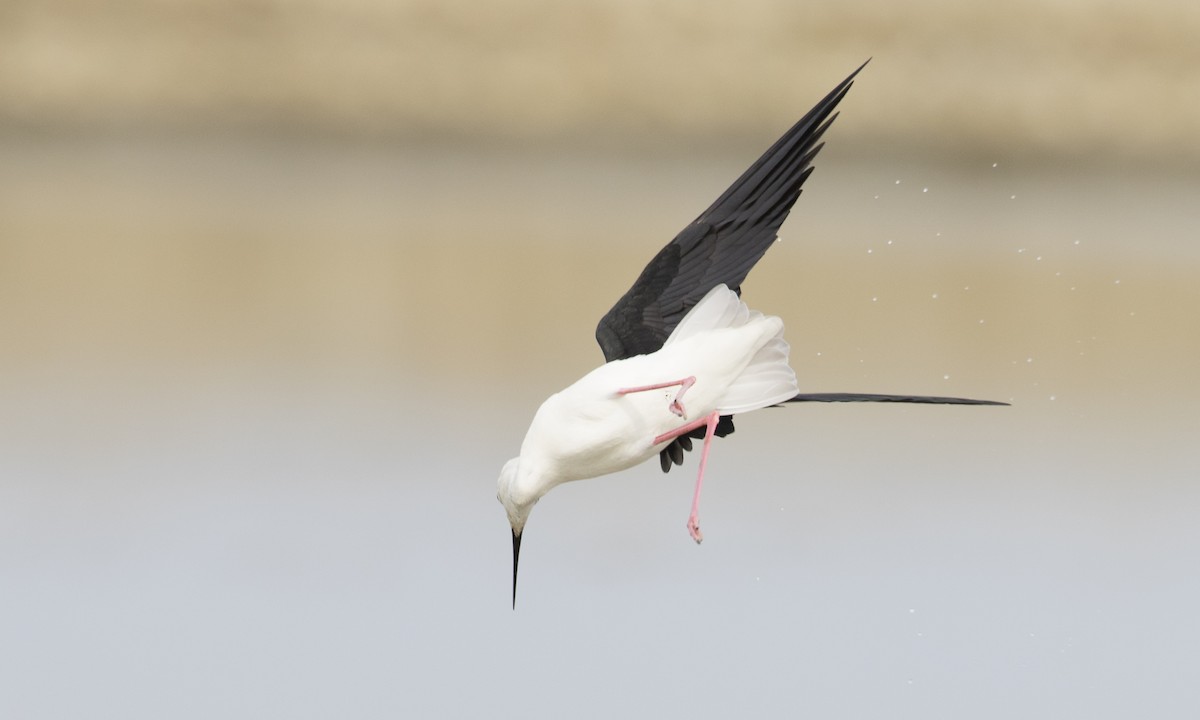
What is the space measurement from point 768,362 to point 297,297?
3.39 metres

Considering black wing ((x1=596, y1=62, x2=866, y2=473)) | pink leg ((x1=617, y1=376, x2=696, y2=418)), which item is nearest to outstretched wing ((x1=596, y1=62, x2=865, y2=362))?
black wing ((x1=596, y1=62, x2=866, y2=473))

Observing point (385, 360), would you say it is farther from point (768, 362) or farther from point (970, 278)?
point (768, 362)

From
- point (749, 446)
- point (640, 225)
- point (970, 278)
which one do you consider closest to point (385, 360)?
point (749, 446)

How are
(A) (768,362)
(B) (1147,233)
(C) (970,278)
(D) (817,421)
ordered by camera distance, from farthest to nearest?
1. (B) (1147,233)
2. (C) (970,278)
3. (D) (817,421)
4. (A) (768,362)

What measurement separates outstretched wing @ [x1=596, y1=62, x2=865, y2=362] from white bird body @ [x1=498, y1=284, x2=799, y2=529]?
0.32ft

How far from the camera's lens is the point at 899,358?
5.41 m

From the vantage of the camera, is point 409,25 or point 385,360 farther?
point 409,25

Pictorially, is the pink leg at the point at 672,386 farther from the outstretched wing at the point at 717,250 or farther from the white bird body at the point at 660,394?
the outstretched wing at the point at 717,250

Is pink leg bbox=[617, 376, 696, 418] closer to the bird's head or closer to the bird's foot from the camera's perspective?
the bird's foot

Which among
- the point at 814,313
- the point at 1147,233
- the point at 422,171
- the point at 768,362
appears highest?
the point at 422,171

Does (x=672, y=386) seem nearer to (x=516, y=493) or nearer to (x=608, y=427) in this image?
(x=608, y=427)

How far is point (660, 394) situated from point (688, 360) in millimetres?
59

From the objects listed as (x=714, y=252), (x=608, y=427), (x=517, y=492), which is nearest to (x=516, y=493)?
(x=517, y=492)

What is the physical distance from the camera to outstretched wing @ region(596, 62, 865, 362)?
2.78 metres
